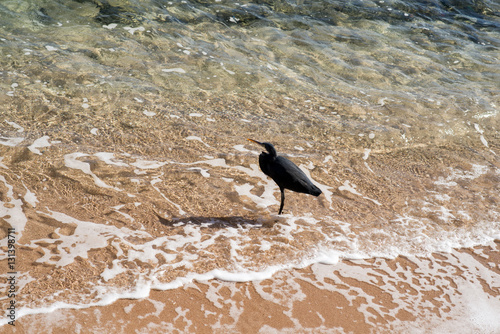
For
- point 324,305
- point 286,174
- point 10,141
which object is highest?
point 286,174

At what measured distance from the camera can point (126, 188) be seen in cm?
504

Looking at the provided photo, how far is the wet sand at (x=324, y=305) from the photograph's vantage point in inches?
131

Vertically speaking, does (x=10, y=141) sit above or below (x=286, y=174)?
below

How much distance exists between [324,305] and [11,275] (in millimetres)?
2645

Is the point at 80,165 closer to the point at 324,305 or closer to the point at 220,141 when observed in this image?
the point at 220,141

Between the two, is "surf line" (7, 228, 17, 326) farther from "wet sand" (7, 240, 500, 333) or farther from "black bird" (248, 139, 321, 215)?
"black bird" (248, 139, 321, 215)

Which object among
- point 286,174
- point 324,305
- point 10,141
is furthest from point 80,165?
point 324,305

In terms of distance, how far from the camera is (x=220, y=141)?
629 centimetres

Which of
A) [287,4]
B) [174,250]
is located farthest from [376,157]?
[287,4]

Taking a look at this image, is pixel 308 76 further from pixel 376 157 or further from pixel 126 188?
pixel 126 188

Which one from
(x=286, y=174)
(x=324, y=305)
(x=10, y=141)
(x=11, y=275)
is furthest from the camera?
(x=10, y=141)

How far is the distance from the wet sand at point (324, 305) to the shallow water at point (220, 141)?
0.16m

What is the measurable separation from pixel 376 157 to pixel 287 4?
719 cm

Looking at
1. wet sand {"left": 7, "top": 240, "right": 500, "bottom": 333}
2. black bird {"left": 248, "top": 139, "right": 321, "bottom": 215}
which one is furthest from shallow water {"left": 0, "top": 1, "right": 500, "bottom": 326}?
black bird {"left": 248, "top": 139, "right": 321, "bottom": 215}
